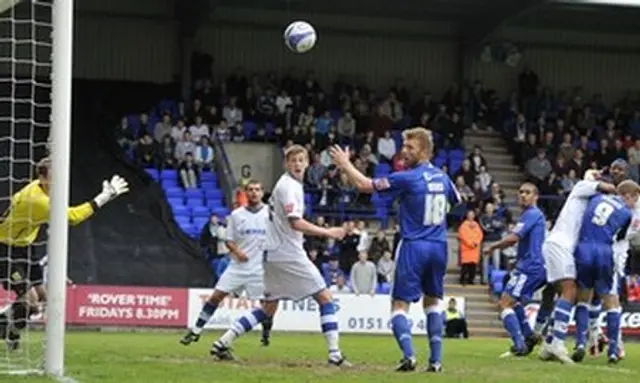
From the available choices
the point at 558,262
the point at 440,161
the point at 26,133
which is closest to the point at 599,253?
the point at 558,262

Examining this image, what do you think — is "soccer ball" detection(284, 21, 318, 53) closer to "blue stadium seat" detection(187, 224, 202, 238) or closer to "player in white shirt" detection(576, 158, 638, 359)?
"player in white shirt" detection(576, 158, 638, 359)

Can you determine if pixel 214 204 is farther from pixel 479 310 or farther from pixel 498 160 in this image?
pixel 498 160

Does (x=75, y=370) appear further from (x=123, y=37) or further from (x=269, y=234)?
(x=123, y=37)

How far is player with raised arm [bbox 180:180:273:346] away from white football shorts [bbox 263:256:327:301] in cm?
310

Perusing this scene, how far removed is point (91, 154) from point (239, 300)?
8.81 meters

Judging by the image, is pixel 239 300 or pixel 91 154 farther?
pixel 91 154

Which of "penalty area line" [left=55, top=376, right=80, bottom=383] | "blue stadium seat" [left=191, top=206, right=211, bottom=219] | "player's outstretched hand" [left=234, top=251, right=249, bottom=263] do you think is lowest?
"penalty area line" [left=55, top=376, right=80, bottom=383]

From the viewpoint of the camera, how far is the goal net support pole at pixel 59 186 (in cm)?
1273

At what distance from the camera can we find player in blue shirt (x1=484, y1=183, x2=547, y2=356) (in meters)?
17.8

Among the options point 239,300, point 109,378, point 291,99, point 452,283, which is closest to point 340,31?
point 291,99

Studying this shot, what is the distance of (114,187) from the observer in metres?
14.3

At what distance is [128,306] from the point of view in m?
28.3

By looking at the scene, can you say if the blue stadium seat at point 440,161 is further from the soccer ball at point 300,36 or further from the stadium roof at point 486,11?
the soccer ball at point 300,36

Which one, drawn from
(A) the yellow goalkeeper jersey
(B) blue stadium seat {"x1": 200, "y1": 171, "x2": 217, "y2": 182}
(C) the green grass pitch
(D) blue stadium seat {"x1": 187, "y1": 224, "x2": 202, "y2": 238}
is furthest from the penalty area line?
(B) blue stadium seat {"x1": 200, "y1": 171, "x2": 217, "y2": 182}
